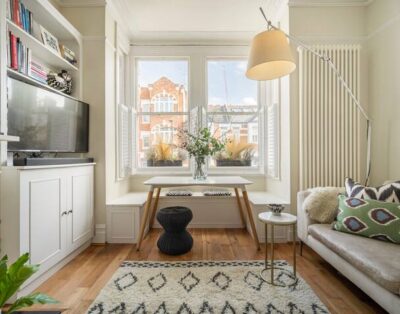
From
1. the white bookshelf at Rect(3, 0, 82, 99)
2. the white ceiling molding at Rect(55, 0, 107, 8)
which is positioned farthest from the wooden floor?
the white ceiling molding at Rect(55, 0, 107, 8)

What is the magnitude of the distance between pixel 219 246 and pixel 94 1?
123 inches

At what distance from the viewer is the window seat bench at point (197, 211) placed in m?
2.83

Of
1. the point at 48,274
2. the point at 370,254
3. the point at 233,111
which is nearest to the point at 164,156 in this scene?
the point at 233,111

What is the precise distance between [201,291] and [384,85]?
284cm

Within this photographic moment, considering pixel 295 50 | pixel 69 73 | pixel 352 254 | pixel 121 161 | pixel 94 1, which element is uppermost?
pixel 94 1

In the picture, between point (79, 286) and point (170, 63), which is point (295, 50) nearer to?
point (170, 63)

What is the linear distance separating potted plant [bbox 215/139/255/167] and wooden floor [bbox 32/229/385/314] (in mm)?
1092

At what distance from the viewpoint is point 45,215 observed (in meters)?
1.95

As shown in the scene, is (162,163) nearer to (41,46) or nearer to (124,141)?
(124,141)

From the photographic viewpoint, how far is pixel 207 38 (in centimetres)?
371

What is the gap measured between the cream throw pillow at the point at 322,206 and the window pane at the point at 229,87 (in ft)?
6.43

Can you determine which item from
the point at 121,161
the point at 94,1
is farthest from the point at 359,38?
the point at 121,161

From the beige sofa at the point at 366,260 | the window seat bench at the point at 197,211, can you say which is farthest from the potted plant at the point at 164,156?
the beige sofa at the point at 366,260

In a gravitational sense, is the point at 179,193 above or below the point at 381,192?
below
